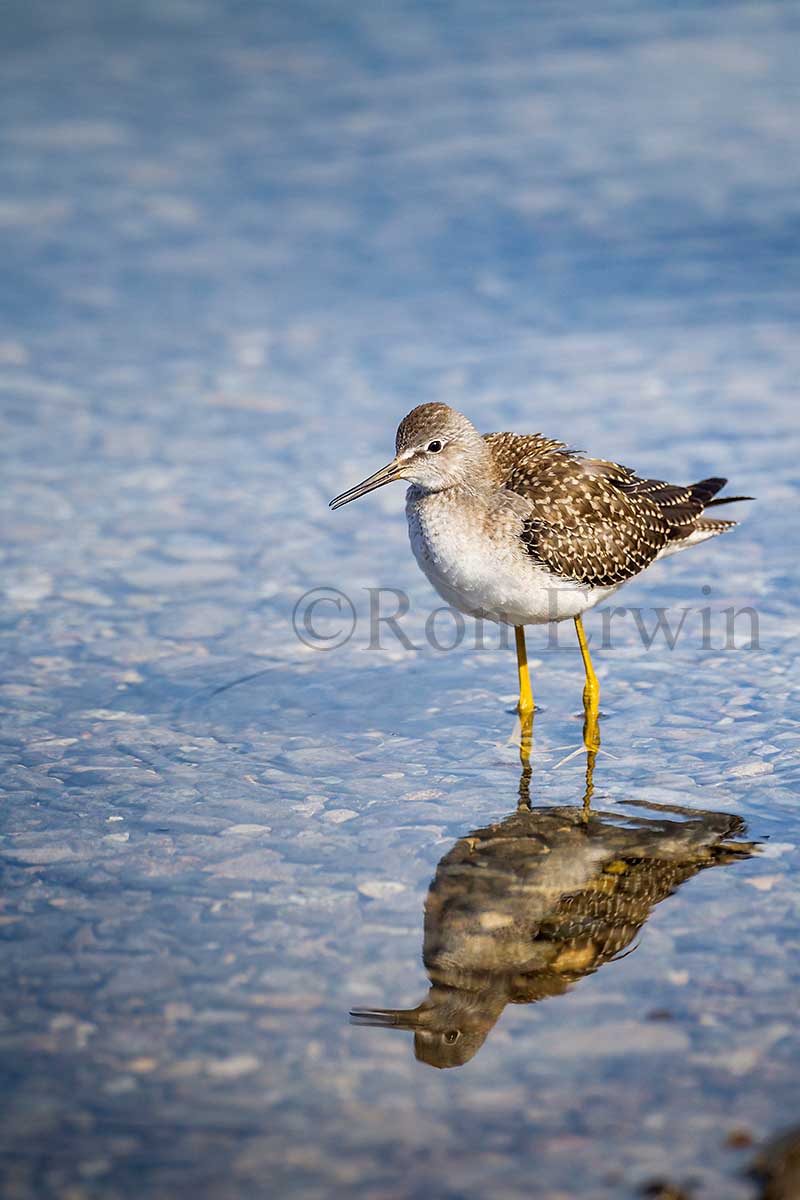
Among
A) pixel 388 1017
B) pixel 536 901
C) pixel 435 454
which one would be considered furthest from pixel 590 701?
pixel 388 1017

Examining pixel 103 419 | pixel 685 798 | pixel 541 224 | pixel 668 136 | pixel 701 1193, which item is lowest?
pixel 701 1193

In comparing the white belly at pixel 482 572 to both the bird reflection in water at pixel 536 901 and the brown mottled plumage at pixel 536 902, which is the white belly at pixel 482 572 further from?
the brown mottled plumage at pixel 536 902

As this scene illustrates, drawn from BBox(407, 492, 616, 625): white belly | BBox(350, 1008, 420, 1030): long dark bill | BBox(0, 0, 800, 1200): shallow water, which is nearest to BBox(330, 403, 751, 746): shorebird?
BBox(407, 492, 616, 625): white belly

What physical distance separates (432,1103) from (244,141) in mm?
16131

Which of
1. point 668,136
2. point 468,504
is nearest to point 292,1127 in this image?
point 468,504

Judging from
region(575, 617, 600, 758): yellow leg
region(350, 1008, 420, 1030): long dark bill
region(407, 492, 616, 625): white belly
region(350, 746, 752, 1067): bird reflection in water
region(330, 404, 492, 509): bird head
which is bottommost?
region(350, 1008, 420, 1030): long dark bill

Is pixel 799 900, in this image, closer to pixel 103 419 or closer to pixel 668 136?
pixel 103 419

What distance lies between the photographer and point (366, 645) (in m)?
8.97

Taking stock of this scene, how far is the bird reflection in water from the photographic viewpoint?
537cm

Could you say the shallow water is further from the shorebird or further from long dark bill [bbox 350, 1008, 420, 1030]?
the shorebird

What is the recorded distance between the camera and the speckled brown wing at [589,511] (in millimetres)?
7816

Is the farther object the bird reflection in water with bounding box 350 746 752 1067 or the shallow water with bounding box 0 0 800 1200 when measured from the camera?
the bird reflection in water with bounding box 350 746 752 1067

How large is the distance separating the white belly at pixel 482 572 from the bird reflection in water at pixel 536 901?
1.07m

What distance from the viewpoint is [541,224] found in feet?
52.8
